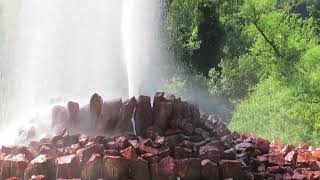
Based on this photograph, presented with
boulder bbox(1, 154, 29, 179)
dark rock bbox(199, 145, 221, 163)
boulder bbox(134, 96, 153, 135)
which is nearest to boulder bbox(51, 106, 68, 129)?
boulder bbox(134, 96, 153, 135)

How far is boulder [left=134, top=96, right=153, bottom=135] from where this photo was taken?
8.74 m

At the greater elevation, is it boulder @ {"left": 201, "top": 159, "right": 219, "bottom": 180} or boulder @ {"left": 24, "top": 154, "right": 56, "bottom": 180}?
boulder @ {"left": 24, "top": 154, "right": 56, "bottom": 180}

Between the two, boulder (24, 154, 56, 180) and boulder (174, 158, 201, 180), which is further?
boulder (174, 158, 201, 180)

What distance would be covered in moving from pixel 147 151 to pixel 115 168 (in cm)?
58

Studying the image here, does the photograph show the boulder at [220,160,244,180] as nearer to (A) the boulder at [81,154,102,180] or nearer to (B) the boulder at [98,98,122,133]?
(A) the boulder at [81,154,102,180]

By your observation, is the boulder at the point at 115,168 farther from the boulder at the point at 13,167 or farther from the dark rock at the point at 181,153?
the boulder at the point at 13,167

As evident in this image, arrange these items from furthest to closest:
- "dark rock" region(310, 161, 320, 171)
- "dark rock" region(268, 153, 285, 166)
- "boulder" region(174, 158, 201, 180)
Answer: "dark rock" region(310, 161, 320, 171) → "dark rock" region(268, 153, 285, 166) → "boulder" region(174, 158, 201, 180)

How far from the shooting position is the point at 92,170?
7125mm

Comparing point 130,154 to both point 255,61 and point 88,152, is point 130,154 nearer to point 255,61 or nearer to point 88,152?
point 88,152

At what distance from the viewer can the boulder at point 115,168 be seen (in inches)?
280

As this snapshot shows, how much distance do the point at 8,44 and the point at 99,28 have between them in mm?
14433

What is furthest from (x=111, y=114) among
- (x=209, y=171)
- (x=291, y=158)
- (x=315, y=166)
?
(x=315, y=166)

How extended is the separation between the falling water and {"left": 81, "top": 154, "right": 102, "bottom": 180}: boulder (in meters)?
3.78

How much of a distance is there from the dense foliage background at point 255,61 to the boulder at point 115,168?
32.8ft
